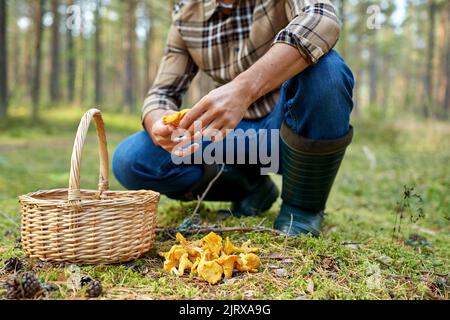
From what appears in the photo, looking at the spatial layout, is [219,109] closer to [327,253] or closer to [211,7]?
[327,253]

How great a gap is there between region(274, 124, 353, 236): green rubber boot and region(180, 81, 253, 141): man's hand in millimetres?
508

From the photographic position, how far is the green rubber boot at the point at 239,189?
8.68 ft

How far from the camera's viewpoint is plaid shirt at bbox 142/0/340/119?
2.31m

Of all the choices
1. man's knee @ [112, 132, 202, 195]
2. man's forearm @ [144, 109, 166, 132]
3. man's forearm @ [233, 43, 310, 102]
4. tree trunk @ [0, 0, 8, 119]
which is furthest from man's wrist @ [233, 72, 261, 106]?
tree trunk @ [0, 0, 8, 119]

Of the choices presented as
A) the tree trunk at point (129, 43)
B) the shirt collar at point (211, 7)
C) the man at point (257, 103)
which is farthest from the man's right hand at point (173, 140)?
the tree trunk at point (129, 43)

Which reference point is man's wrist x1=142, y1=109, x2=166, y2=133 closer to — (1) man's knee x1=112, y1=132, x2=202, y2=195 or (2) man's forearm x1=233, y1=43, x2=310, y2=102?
(1) man's knee x1=112, y1=132, x2=202, y2=195

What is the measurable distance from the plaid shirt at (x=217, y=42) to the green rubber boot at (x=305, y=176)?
1.38ft

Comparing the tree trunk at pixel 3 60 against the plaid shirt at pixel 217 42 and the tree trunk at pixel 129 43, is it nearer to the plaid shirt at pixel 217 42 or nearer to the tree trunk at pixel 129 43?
the tree trunk at pixel 129 43

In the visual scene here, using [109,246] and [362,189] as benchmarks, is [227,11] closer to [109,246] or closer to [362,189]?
[109,246]

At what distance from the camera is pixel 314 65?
202 cm

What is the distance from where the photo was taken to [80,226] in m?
1.67

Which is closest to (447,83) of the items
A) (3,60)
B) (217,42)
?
(3,60)
